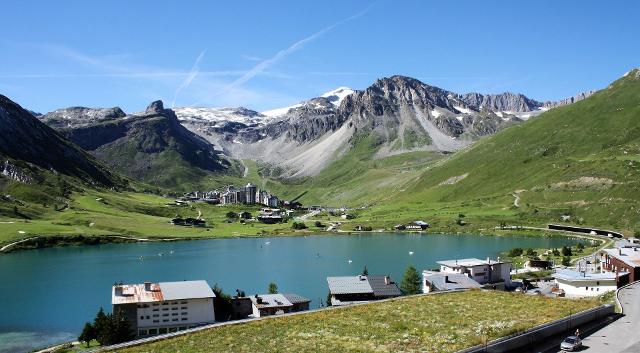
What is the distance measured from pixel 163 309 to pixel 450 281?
38420mm

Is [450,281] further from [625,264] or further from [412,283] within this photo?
[625,264]

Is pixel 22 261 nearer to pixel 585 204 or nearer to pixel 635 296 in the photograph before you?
pixel 635 296

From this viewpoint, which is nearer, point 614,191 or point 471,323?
point 471,323

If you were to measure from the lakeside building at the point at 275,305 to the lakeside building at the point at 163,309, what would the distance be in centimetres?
583

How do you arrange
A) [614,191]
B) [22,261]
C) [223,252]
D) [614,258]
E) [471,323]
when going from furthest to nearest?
[614,191] → [223,252] → [22,261] → [614,258] → [471,323]

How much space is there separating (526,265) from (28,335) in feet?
289

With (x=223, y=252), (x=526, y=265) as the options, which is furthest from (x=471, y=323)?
(x=223, y=252)

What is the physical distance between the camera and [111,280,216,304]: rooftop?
68.1 metres

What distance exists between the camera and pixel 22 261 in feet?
490

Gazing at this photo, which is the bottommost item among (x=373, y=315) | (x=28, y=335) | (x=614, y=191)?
(x=28, y=335)

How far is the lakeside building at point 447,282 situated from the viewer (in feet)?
252

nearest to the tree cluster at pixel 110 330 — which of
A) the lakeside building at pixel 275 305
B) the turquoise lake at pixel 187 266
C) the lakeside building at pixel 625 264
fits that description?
the turquoise lake at pixel 187 266

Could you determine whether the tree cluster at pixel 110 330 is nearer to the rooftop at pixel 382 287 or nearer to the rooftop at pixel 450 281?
the rooftop at pixel 382 287

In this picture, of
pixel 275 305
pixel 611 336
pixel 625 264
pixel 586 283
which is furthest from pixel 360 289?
pixel 611 336
